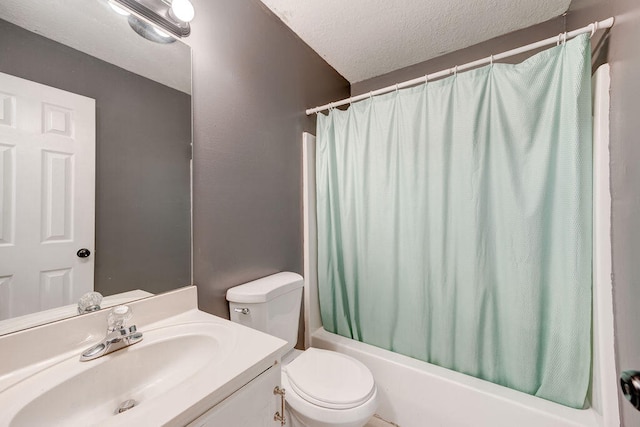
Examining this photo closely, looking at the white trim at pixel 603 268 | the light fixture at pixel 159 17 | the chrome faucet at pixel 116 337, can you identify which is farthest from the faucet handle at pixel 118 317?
the white trim at pixel 603 268

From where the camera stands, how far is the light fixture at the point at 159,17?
861 millimetres

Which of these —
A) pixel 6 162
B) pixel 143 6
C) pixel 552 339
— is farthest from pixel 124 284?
pixel 552 339

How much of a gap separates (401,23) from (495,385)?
204cm

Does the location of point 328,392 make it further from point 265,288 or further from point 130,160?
point 130,160

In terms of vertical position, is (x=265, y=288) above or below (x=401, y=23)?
below

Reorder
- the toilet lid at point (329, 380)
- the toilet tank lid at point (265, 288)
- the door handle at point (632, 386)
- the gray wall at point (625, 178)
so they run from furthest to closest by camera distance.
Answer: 1. the toilet tank lid at point (265, 288)
2. the toilet lid at point (329, 380)
3. the gray wall at point (625, 178)
4. the door handle at point (632, 386)

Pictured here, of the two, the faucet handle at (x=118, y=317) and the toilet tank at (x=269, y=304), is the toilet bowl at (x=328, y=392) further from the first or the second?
the faucet handle at (x=118, y=317)

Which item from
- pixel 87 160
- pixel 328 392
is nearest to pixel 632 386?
pixel 328 392

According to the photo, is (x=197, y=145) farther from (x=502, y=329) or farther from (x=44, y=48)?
(x=502, y=329)

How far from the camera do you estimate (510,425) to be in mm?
1069

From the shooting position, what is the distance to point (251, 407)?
629mm

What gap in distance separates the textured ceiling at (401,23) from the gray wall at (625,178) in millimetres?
544

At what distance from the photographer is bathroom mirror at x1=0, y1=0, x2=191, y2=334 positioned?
0.64m

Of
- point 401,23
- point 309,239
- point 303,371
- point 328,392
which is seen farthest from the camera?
point 309,239
